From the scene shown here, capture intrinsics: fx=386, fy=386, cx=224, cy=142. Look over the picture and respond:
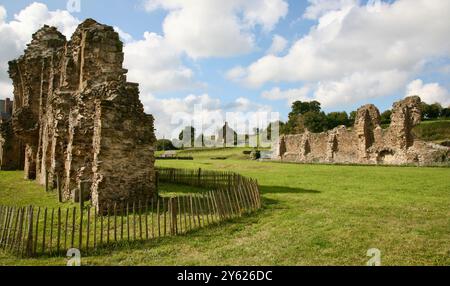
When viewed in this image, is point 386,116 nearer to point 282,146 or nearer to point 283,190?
point 282,146

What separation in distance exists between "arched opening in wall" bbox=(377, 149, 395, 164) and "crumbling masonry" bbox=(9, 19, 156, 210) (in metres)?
28.2

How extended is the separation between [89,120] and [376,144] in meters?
30.6

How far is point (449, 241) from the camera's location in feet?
29.0

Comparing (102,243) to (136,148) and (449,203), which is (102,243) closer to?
(136,148)

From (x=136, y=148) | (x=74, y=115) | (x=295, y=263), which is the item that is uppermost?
(x=74, y=115)

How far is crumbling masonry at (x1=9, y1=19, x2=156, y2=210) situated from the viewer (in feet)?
44.1

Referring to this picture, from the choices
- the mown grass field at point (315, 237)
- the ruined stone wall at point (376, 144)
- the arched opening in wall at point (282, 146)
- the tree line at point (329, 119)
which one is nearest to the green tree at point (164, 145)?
the tree line at point (329, 119)

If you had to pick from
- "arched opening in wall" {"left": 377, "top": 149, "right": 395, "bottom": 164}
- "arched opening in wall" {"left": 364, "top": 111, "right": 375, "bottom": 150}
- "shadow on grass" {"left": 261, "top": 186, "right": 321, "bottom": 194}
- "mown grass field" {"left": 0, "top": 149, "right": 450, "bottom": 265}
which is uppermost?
"arched opening in wall" {"left": 364, "top": 111, "right": 375, "bottom": 150}

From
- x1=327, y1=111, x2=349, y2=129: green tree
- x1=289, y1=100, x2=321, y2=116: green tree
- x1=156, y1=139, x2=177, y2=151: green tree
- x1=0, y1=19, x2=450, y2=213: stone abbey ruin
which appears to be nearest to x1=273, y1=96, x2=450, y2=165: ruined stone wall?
x1=0, y1=19, x2=450, y2=213: stone abbey ruin

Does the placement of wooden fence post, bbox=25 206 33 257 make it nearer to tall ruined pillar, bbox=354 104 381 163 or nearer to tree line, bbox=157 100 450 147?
tall ruined pillar, bbox=354 104 381 163

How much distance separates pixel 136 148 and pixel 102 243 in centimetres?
555

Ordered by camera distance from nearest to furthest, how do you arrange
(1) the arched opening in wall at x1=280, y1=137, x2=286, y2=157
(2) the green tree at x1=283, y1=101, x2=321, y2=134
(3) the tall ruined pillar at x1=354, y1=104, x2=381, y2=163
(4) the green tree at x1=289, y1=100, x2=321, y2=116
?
(3) the tall ruined pillar at x1=354, y1=104, x2=381, y2=163, (1) the arched opening in wall at x1=280, y1=137, x2=286, y2=157, (2) the green tree at x1=283, y1=101, x2=321, y2=134, (4) the green tree at x1=289, y1=100, x2=321, y2=116
